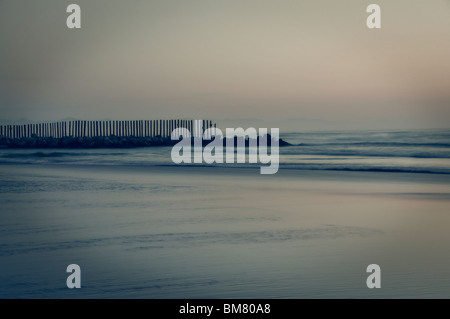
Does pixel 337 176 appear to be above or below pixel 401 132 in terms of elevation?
below

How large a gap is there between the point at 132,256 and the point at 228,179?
284 inches

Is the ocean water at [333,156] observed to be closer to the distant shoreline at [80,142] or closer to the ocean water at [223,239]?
the distant shoreline at [80,142]

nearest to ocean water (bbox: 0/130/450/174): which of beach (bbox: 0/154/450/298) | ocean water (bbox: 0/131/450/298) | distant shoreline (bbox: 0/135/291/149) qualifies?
distant shoreline (bbox: 0/135/291/149)

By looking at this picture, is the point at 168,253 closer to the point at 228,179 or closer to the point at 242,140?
the point at 228,179

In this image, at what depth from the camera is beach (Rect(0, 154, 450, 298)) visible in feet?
13.5

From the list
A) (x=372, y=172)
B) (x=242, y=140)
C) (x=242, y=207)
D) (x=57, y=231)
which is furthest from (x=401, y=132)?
(x=57, y=231)

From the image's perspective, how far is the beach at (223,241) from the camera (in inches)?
163

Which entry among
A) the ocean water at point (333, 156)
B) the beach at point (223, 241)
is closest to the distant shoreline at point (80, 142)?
the ocean water at point (333, 156)

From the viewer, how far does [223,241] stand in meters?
5.56

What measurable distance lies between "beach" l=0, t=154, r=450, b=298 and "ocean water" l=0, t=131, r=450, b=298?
0.01 m

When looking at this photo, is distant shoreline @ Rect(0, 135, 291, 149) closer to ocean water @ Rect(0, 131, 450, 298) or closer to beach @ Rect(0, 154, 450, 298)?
ocean water @ Rect(0, 131, 450, 298)

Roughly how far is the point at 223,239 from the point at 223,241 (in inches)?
3.5

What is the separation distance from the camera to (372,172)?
1437 centimetres
